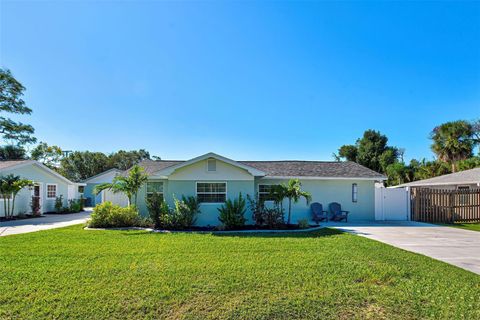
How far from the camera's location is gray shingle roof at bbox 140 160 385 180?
1573 cm

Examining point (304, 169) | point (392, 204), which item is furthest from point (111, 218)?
point (392, 204)

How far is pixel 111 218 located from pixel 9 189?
883 cm

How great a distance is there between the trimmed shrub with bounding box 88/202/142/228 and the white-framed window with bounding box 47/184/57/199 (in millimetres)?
11808

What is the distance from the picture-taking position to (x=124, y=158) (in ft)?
164

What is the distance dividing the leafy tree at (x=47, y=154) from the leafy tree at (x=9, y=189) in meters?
25.1

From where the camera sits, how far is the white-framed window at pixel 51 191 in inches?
833

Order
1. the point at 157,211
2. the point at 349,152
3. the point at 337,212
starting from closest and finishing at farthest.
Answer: the point at 157,211 < the point at 337,212 < the point at 349,152

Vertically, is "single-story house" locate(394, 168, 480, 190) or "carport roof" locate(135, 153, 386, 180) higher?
"carport roof" locate(135, 153, 386, 180)

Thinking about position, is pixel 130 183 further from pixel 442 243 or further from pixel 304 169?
pixel 442 243

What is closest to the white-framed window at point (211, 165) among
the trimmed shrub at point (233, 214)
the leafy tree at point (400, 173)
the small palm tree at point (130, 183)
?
the trimmed shrub at point (233, 214)

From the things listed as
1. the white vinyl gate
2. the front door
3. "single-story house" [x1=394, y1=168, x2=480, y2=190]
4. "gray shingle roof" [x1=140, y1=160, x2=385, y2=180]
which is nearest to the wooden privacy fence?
the white vinyl gate

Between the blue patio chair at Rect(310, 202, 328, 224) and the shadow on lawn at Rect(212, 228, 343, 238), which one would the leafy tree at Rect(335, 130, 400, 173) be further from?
the shadow on lawn at Rect(212, 228, 343, 238)

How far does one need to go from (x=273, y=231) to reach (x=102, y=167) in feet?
134

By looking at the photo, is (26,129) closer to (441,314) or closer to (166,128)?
(166,128)
